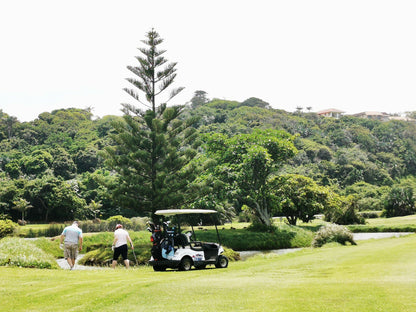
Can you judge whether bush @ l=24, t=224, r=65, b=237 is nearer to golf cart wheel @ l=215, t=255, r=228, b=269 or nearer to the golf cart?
the golf cart

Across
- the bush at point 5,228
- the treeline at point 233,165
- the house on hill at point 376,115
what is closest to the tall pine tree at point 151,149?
the treeline at point 233,165

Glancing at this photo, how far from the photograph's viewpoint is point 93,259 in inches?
888

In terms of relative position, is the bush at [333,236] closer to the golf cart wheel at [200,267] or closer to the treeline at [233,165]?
the treeline at [233,165]

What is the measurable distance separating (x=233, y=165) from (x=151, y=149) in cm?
820

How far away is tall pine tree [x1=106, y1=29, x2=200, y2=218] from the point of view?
27047 millimetres

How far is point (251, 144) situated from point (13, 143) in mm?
74972

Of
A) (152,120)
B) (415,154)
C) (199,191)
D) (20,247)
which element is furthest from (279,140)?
(415,154)

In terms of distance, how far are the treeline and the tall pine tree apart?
0.56 meters

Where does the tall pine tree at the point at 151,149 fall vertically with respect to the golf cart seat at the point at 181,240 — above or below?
above

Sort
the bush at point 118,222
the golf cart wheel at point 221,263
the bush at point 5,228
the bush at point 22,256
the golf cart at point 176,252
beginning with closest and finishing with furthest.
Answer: the bush at point 22,256
the golf cart at point 176,252
the golf cart wheel at point 221,263
the bush at point 5,228
the bush at point 118,222

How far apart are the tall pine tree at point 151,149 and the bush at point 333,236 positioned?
8460mm

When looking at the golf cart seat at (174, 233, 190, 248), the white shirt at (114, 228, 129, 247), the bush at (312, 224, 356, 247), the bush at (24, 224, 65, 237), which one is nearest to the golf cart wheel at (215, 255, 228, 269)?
the golf cart seat at (174, 233, 190, 248)

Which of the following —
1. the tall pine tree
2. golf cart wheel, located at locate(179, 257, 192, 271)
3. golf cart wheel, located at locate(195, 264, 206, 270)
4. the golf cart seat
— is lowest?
→ golf cart wheel, located at locate(195, 264, 206, 270)

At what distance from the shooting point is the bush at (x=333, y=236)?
24.6 metres
